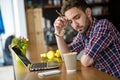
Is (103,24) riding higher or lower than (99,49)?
higher

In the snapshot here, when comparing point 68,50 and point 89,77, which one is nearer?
point 89,77

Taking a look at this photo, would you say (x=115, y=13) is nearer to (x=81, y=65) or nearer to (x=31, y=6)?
(x=31, y=6)

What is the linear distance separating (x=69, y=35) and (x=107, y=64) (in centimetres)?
340

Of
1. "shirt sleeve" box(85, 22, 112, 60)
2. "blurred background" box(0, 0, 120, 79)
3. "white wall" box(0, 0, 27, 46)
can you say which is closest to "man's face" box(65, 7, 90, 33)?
"shirt sleeve" box(85, 22, 112, 60)

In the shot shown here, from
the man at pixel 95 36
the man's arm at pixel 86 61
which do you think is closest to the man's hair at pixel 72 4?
the man at pixel 95 36

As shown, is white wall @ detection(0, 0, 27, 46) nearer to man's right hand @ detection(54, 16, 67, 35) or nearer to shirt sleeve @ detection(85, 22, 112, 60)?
man's right hand @ detection(54, 16, 67, 35)

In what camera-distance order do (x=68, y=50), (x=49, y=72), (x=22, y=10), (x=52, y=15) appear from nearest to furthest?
1. (x=49, y=72)
2. (x=68, y=50)
3. (x=22, y=10)
4. (x=52, y=15)

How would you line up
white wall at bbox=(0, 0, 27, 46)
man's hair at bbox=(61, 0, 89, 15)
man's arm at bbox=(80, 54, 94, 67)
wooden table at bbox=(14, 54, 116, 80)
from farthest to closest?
white wall at bbox=(0, 0, 27, 46)
man's hair at bbox=(61, 0, 89, 15)
man's arm at bbox=(80, 54, 94, 67)
wooden table at bbox=(14, 54, 116, 80)

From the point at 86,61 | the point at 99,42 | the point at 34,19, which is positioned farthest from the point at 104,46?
the point at 34,19

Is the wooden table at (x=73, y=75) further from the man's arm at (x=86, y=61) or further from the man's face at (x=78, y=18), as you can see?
the man's face at (x=78, y=18)

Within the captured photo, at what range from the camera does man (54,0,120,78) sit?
182cm

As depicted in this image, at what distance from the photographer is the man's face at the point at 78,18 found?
193 centimetres

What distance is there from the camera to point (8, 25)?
5629 mm

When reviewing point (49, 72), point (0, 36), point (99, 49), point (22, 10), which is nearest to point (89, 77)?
point (49, 72)
